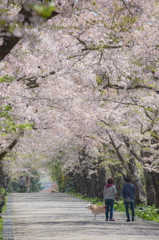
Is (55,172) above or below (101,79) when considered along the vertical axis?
below

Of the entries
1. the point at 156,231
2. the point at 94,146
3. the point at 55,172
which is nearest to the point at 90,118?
the point at 94,146

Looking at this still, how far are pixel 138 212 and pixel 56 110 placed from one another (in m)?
6.75

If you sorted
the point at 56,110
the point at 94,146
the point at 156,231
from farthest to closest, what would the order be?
the point at 94,146 → the point at 56,110 → the point at 156,231

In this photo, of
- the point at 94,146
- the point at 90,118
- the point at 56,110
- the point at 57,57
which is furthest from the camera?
the point at 94,146

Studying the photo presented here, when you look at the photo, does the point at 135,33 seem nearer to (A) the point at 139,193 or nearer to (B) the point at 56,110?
(B) the point at 56,110

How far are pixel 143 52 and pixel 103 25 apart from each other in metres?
2.15

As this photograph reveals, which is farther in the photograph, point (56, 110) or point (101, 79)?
point (56, 110)

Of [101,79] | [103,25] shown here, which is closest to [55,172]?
[101,79]

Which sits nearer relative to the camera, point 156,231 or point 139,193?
point 156,231

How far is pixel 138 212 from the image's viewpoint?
2072cm

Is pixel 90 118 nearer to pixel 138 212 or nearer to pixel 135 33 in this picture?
pixel 138 212

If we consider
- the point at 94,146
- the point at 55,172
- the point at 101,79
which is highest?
the point at 101,79

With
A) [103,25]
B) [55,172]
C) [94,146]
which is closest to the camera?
[103,25]

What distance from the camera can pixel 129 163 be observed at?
25734 mm
